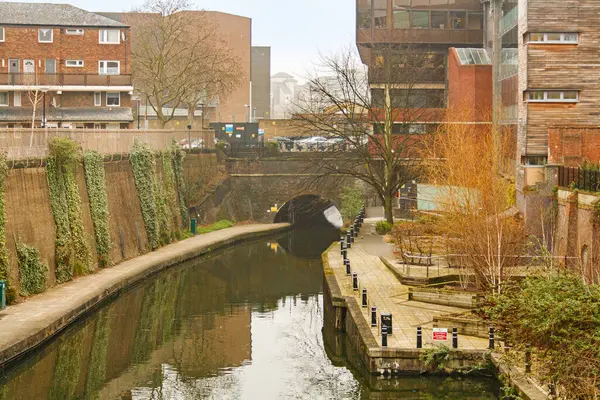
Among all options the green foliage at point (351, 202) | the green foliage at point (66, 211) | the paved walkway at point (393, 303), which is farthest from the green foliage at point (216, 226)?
the green foliage at point (66, 211)

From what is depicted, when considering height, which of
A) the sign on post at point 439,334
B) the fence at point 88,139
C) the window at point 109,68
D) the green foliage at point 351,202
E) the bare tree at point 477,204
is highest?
the window at point 109,68

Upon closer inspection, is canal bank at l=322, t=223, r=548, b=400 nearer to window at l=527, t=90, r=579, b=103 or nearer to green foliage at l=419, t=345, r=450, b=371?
green foliage at l=419, t=345, r=450, b=371

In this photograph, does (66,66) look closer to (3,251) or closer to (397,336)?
(3,251)

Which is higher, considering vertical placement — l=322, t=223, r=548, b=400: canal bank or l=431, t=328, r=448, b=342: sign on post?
l=431, t=328, r=448, b=342: sign on post

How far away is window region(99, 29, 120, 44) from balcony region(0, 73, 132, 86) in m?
2.46

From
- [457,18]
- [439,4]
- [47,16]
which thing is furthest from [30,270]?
[457,18]

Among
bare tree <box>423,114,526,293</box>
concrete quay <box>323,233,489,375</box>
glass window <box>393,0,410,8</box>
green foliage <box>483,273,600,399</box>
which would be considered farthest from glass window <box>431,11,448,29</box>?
green foliage <box>483,273,600,399</box>

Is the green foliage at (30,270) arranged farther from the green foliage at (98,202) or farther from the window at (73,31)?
the window at (73,31)

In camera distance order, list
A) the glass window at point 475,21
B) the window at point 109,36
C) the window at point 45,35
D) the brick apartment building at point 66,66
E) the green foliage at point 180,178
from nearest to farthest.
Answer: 1. the green foliage at point 180,178
2. the brick apartment building at point 66,66
3. the window at point 45,35
4. the window at point 109,36
5. the glass window at point 475,21

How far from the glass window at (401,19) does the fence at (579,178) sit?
3148 cm

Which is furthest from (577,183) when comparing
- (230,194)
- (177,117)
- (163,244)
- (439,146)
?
(177,117)

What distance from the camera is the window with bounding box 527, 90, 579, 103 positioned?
41.5 meters

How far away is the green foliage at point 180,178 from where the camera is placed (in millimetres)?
60156

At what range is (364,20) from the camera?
222ft
